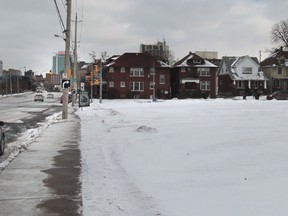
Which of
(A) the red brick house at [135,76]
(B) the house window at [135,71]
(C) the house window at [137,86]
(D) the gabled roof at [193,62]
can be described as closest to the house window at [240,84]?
(D) the gabled roof at [193,62]

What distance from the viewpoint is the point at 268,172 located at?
799cm

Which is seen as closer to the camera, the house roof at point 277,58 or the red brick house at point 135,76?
the red brick house at point 135,76

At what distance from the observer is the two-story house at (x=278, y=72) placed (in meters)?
85.8

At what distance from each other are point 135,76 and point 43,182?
2934 inches

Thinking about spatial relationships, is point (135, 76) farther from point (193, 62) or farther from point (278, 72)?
point (278, 72)

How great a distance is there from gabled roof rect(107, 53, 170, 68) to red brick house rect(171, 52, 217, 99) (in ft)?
13.7

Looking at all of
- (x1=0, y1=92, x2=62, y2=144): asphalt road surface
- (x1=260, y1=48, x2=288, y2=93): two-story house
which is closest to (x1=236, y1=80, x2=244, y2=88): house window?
(x1=260, y1=48, x2=288, y2=93): two-story house

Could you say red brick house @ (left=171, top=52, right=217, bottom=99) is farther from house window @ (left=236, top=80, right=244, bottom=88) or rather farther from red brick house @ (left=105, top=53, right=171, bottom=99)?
house window @ (left=236, top=80, right=244, bottom=88)

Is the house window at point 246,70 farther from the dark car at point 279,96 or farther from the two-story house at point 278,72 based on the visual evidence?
the dark car at point 279,96

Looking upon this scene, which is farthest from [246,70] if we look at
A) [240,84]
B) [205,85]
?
[205,85]

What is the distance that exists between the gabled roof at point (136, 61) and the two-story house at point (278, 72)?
2167 cm

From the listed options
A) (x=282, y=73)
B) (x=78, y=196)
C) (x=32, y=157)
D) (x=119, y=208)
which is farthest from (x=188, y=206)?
(x=282, y=73)

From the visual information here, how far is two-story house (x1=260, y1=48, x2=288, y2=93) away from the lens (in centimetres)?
8581

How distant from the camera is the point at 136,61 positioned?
8281 centimetres
